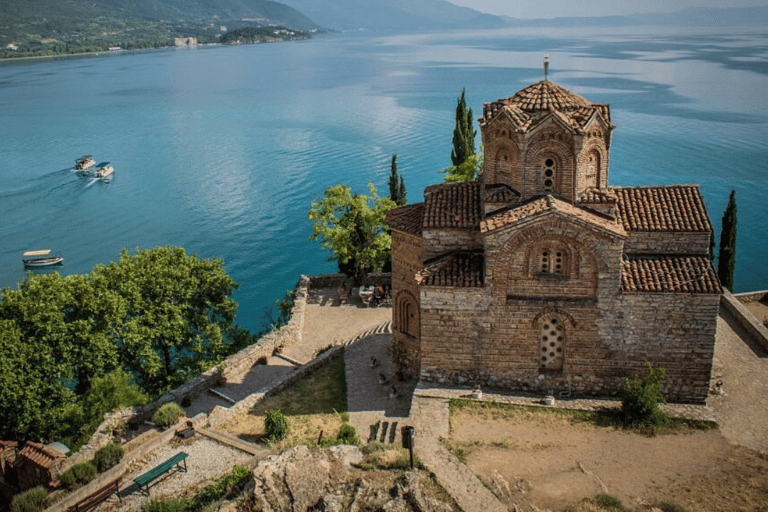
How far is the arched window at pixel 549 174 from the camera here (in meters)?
19.1

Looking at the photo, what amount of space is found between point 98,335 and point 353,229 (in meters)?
13.4

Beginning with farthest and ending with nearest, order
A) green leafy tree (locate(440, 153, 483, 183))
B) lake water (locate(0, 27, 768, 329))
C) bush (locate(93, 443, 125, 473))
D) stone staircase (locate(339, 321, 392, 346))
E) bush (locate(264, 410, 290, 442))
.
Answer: lake water (locate(0, 27, 768, 329)), green leafy tree (locate(440, 153, 483, 183)), stone staircase (locate(339, 321, 392, 346)), bush (locate(264, 410, 290, 442)), bush (locate(93, 443, 125, 473))

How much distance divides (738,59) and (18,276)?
164 metres

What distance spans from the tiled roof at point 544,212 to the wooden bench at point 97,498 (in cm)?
1171

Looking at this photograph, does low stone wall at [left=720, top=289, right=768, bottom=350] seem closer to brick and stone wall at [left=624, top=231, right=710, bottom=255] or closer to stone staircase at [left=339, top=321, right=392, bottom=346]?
brick and stone wall at [left=624, top=231, right=710, bottom=255]

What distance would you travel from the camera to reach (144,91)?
130 meters

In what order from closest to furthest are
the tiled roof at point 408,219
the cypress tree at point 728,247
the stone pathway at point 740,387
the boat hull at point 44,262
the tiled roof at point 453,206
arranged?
the stone pathway at point 740,387, the tiled roof at point 453,206, the tiled roof at point 408,219, the cypress tree at point 728,247, the boat hull at point 44,262

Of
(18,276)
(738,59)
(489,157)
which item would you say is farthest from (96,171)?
(738,59)

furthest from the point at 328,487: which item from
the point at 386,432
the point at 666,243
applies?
the point at 666,243

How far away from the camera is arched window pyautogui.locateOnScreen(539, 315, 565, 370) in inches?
747

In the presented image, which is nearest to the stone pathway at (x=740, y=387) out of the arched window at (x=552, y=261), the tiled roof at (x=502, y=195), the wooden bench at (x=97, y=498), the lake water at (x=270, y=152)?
the arched window at (x=552, y=261)

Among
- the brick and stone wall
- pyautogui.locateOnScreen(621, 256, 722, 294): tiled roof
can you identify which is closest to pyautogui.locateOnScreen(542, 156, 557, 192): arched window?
the brick and stone wall

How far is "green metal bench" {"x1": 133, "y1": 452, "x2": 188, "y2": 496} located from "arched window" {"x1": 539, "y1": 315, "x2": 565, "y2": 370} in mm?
10478

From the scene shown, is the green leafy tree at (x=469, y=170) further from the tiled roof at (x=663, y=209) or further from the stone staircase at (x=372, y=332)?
the tiled roof at (x=663, y=209)
